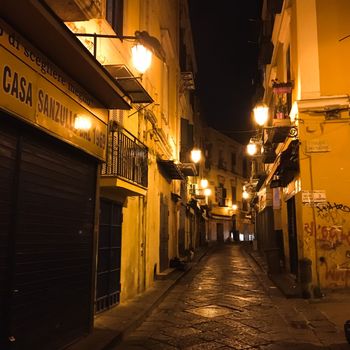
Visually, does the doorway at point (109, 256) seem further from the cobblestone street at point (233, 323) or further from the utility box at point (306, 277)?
the utility box at point (306, 277)

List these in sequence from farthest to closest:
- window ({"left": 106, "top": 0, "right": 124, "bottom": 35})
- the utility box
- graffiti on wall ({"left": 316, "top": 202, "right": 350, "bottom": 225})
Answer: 1. graffiti on wall ({"left": 316, "top": 202, "right": 350, "bottom": 225})
2. the utility box
3. window ({"left": 106, "top": 0, "right": 124, "bottom": 35})

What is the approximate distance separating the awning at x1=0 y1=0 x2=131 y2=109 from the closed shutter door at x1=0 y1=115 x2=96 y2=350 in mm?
1071

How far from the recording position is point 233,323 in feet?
29.8

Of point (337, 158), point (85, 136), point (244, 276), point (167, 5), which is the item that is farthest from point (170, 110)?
point (85, 136)

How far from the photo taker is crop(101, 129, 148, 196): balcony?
905 cm

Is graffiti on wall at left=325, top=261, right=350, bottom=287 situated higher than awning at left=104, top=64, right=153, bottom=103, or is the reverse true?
awning at left=104, top=64, right=153, bottom=103

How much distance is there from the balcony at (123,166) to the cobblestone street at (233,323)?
272 cm

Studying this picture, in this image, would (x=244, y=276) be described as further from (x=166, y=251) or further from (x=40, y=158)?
(x=40, y=158)

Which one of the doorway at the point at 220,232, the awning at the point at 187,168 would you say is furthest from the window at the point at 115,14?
the doorway at the point at 220,232

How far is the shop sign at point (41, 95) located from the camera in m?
5.12

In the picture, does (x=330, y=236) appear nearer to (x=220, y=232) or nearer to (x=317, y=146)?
(x=317, y=146)

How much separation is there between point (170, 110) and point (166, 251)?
22.2ft

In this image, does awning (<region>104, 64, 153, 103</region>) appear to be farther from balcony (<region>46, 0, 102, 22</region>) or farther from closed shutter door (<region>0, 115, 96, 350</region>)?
closed shutter door (<region>0, 115, 96, 350</region>)

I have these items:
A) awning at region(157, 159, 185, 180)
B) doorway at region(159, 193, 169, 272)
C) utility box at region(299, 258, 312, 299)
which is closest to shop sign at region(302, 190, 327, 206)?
utility box at region(299, 258, 312, 299)
